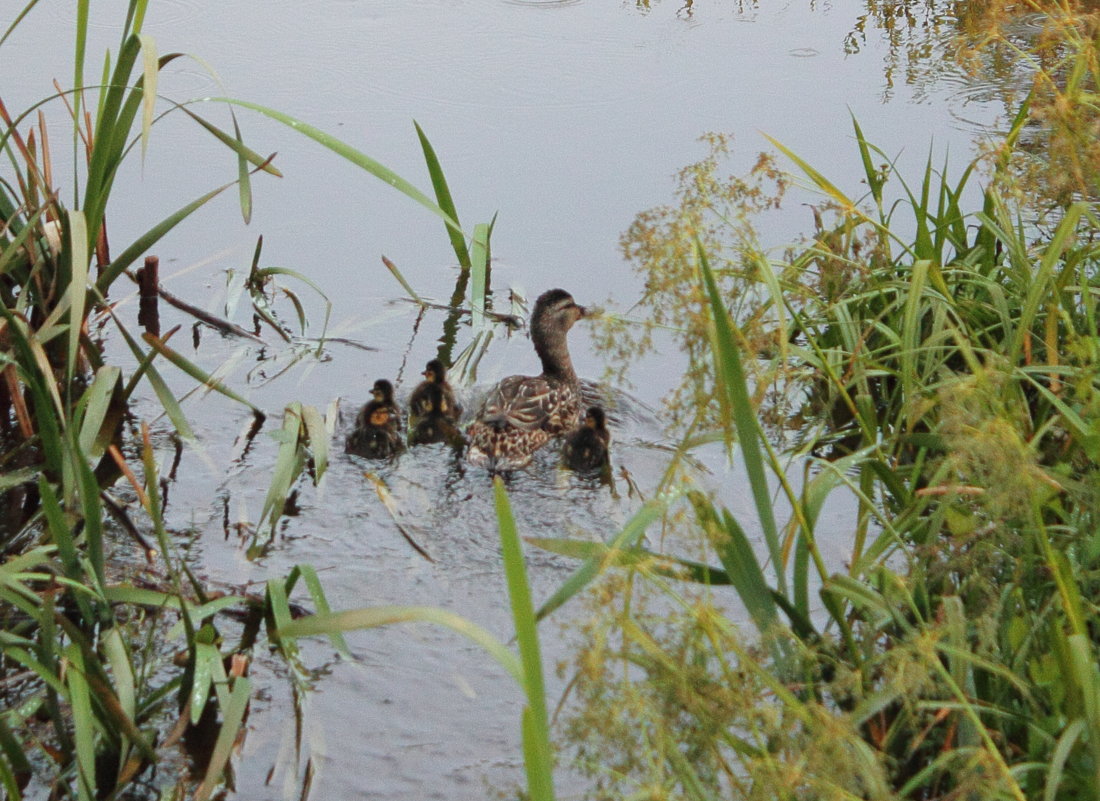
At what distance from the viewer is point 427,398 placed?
4.94 m

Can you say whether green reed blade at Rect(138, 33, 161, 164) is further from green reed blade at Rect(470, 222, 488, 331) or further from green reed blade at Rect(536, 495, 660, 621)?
green reed blade at Rect(470, 222, 488, 331)

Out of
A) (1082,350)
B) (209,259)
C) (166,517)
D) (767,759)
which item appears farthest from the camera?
(209,259)

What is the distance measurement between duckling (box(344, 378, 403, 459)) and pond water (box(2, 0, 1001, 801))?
66mm

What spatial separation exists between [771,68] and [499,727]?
200 inches

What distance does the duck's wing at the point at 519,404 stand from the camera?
4.91 meters

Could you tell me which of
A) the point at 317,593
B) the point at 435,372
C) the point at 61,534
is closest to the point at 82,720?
the point at 61,534

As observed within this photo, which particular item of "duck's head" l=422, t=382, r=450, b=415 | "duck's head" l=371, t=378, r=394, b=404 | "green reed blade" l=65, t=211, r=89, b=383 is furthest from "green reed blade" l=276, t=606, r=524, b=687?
"duck's head" l=422, t=382, r=450, b=415

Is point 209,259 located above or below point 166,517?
above

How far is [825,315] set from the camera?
4504mm

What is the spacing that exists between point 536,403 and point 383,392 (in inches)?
22.5

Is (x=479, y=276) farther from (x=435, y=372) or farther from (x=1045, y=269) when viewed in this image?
(x=1045, y=269)

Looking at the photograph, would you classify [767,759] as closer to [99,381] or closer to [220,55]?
[99,381]

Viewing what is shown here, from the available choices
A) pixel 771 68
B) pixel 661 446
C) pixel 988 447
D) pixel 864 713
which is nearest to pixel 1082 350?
pixel 988 447

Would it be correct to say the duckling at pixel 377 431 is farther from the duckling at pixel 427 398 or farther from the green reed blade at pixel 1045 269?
the green reed blade at pixel 1045 269
